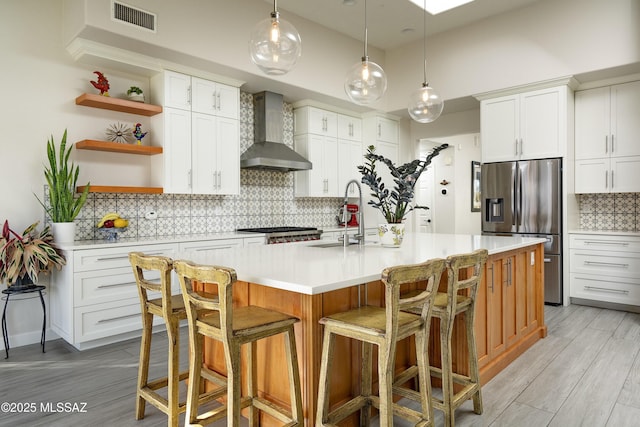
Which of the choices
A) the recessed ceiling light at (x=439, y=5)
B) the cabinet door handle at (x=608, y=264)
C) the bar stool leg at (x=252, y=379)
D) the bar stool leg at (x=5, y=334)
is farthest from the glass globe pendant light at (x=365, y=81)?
the cabinet door handle at (x=608, y=264)

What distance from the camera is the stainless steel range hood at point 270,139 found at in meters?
4.99

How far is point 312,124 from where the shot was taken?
5.71m

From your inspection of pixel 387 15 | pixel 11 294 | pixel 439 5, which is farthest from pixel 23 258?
pixel 439 5

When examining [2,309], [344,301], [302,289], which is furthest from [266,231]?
[302,289]

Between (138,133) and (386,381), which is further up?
(138,133)

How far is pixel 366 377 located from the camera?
81.8 inches

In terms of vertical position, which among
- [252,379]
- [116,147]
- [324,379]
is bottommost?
[252,379]

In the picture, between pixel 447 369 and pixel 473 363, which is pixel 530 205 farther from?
pixel 447 369

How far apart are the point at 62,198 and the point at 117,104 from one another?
100 cm

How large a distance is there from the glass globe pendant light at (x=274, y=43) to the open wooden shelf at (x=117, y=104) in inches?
83.3

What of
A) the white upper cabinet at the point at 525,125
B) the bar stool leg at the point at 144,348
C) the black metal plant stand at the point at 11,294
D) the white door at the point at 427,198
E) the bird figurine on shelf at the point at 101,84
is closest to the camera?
the bar stool leg at the point at 144,348

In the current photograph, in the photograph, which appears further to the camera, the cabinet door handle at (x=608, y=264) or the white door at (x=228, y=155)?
the white door at (x=228, y=155)

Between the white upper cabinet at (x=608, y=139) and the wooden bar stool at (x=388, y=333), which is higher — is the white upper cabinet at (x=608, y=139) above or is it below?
above

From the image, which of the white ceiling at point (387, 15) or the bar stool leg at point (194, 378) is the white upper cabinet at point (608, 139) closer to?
the white ceiling at point (387, 15)
